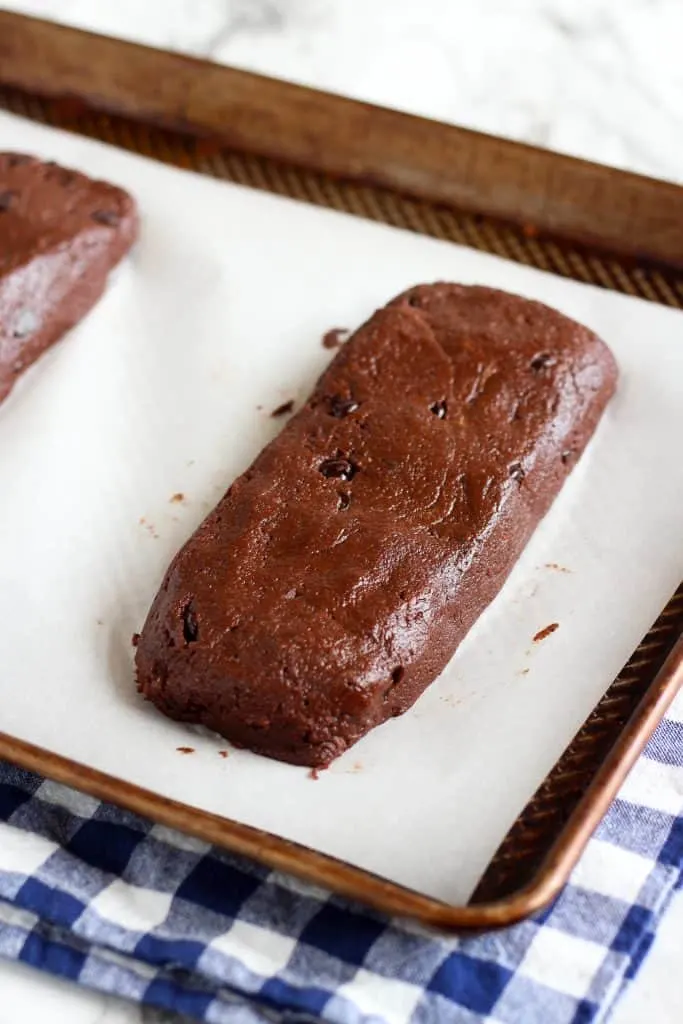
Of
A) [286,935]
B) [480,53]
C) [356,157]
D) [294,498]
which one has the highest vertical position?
[480,53]

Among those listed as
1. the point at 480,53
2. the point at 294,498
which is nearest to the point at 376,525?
the point at 294,498

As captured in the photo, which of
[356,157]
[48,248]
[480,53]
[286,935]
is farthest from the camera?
[480,53]

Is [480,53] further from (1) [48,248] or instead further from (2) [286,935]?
(2) [286,935]

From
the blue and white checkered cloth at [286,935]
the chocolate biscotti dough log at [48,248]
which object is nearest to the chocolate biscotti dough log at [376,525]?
the blue and white checkered cloth at [286,935]

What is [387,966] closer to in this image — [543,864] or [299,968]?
[299,968]

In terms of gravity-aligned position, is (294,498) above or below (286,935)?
above

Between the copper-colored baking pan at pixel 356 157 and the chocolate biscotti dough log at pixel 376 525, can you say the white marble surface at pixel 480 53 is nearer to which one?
the copper-colored baking pan at pixel 356 157

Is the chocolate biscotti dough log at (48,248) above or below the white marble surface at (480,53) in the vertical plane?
below

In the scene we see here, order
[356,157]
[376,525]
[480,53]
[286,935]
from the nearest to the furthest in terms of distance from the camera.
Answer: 1. [286,935]
2. [376,525]
3. [356,157]
4. [480,53]
